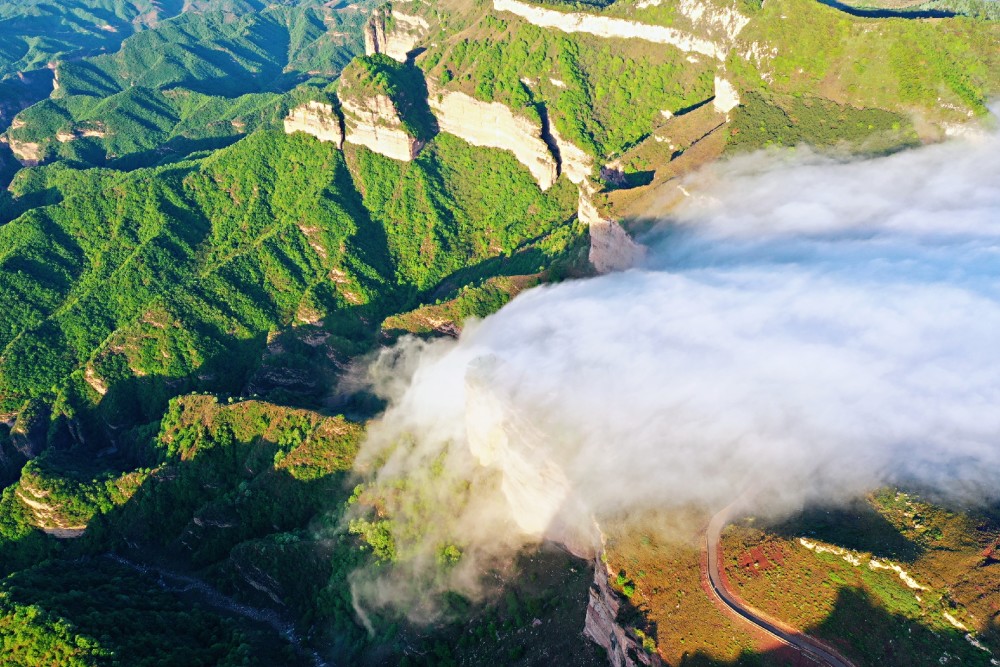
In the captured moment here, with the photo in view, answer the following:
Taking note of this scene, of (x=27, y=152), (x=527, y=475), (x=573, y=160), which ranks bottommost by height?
(x=527, y=475)

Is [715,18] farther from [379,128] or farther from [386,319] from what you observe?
[386,319]

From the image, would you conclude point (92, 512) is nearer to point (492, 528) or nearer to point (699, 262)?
point (492, 528)

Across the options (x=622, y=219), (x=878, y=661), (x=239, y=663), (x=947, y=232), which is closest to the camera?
(x=878, y=661)

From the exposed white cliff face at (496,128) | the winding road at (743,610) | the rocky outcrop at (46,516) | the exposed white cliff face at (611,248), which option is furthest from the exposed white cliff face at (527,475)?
the exposed white cliff face at (496,128)

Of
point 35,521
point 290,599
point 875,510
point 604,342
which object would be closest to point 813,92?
point 604,342

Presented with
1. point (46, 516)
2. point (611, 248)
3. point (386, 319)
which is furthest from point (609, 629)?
point (46, 516)

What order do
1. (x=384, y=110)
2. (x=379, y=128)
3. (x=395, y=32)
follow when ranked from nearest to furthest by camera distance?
(x=384, y=110) → (x=379, y=128) → (x=395, y=32)

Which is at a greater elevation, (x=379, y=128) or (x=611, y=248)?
(x=379, y=128)
